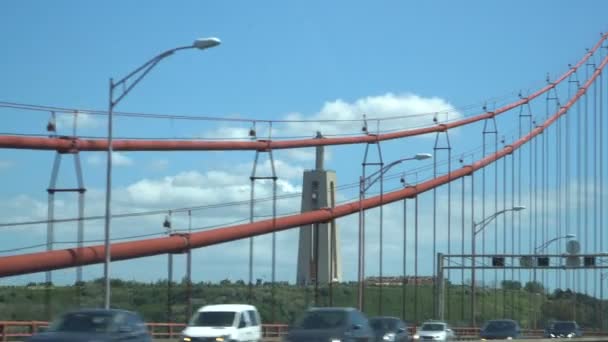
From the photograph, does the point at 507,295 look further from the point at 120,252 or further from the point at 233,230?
the point at 120,252

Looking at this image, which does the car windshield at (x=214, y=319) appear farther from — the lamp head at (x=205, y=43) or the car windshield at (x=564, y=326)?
the car windshield at (x=564, y=326)

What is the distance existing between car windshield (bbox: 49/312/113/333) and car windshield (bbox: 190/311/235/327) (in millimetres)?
7219

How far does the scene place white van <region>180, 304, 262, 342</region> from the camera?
104 ft

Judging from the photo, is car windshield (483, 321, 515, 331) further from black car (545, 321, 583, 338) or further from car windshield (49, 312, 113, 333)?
car windshield (49, 312, 113, 333)

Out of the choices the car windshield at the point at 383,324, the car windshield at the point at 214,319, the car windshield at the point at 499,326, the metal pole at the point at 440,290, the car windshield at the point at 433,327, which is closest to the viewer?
the car windshield at the point at 214,319

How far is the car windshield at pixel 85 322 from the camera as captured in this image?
24875 millimetres

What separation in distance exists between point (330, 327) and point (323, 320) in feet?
1.48

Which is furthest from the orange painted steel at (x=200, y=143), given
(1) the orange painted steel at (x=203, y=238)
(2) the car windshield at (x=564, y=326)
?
(2) the car windshield at (x=564, y=326)

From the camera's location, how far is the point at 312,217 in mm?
66375

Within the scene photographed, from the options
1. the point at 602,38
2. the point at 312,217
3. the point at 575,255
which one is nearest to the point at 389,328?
the point at 312,217

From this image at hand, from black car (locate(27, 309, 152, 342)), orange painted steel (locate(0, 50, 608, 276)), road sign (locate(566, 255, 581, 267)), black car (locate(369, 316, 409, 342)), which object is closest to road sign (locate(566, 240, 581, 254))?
Answer: road sign (locate(566, 255, 581, 267))

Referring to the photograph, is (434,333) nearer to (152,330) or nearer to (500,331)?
(500,331)

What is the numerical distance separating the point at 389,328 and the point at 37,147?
1413 cm

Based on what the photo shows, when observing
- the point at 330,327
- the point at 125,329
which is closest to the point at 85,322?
the point at 125,329
